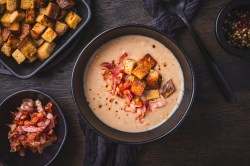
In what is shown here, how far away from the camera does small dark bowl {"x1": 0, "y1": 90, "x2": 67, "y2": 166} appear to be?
2293mm

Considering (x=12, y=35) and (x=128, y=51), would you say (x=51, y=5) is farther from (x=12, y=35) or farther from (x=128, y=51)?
(x=128, y=51)

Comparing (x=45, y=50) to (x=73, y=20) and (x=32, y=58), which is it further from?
(x=73, y=20)

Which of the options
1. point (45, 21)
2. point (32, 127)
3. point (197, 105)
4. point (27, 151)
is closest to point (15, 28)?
point (45, 21)

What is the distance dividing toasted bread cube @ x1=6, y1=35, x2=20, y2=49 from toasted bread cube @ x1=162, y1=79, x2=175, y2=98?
865 mm

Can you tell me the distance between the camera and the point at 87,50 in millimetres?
2117

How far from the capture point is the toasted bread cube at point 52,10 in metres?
2.27

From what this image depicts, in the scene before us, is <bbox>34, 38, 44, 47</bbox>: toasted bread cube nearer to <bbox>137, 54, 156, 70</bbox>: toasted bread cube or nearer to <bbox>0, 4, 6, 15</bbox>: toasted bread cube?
<bbox>0, 4, 6, 15</bbox>: toasted bread cube

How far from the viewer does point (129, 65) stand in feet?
6.76

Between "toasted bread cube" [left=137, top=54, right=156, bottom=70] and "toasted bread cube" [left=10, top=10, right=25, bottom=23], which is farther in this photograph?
"toasted bread cube" [left=10, top=10, right=25, bottom=23]

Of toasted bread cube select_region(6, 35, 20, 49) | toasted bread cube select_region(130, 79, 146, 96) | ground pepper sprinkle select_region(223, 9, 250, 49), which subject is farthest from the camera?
toasted bread cube select_region(6, 35, 20, 49)

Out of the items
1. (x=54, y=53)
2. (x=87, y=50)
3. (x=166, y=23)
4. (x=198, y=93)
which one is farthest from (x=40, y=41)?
(x=198, y=93)

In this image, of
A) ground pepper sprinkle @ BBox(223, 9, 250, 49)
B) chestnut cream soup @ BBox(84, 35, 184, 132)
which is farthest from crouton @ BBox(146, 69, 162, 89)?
ground pepper sprinkle @ BBox(223, 9, 250, 49)

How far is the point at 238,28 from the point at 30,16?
112cm

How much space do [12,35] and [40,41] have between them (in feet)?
0.51
